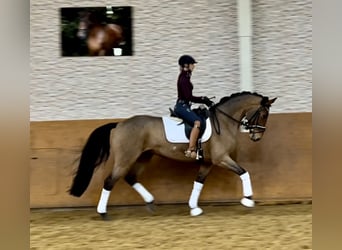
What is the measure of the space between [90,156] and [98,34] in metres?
1.71

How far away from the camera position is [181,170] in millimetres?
6168

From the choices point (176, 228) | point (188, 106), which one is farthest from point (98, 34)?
point (176, 228)

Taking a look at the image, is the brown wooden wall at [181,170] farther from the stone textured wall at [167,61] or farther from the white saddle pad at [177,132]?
the white saddle pad at [177,132]

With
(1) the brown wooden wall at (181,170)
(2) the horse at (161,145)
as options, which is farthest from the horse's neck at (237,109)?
(1) the brown wooden wall at (181,170)

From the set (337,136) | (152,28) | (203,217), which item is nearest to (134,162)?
(203,217)

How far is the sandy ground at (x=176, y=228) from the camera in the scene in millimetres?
4297

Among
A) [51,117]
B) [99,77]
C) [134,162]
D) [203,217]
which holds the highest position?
[99,77]

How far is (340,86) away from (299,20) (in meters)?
5.35

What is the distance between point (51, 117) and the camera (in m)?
6.26

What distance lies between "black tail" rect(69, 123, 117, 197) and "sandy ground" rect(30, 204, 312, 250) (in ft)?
1.30

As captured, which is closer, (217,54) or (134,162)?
(134,162)

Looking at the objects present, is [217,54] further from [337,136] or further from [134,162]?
[337,136]

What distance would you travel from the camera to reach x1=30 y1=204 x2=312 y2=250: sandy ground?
430cm

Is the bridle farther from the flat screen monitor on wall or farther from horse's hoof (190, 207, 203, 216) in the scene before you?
the flat screen monitor on wall
